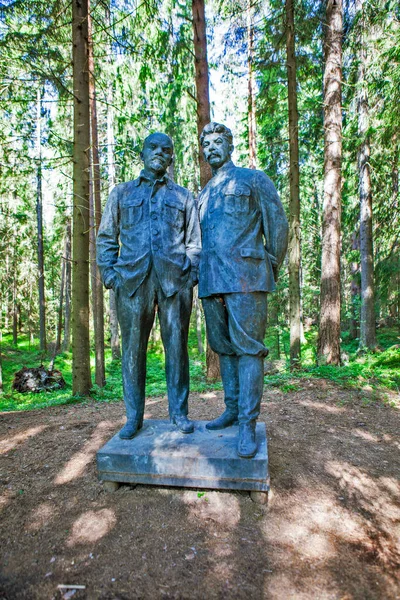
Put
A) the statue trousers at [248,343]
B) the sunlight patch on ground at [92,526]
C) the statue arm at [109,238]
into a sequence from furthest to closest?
the statue arm at [109,238], the statue trousers at [248,343], the sunlight patch on ground at [92,526]

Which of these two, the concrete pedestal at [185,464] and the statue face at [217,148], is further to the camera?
the statue face at [217,148]

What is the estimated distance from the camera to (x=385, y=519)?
256 cm

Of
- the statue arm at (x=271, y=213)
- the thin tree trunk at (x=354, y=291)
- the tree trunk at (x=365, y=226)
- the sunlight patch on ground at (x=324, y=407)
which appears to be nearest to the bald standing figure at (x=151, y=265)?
the statue arm at (x=271, y=213)

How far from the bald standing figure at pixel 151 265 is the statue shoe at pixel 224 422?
0.64 feet

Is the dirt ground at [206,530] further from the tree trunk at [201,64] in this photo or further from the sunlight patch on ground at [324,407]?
the tree trunk at [201,64]

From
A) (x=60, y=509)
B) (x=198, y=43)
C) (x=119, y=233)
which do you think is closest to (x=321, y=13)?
(x=198, y=43)

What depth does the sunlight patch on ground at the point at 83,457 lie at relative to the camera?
3107 mm

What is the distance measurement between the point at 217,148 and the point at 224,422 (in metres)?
2.38

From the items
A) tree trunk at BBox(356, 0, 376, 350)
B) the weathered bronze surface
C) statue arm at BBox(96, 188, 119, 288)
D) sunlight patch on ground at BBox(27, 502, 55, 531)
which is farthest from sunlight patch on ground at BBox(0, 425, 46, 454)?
tree trunk at BBox(356, 0, 376, 350)

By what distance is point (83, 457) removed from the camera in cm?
344

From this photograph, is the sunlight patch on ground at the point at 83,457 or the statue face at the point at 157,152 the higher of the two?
the statue face at the point at 157,152

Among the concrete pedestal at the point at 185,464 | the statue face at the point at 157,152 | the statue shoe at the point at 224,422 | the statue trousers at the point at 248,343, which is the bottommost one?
the concrete pedestal at the point at 185,464

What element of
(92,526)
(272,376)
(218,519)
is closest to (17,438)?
(92,526)

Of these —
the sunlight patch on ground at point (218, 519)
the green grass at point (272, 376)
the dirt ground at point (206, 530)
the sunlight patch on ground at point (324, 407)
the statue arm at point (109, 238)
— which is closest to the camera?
the dirt ground at point (206, 530)
